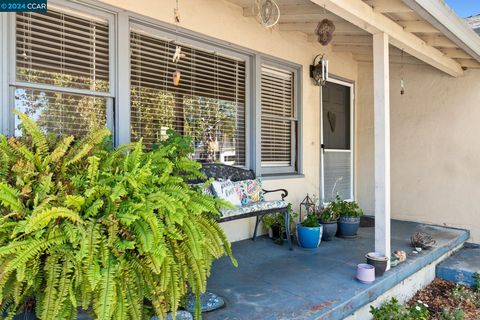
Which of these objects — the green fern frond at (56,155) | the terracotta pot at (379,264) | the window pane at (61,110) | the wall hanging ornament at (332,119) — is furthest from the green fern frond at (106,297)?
the wall hanging ornament at (332,119)

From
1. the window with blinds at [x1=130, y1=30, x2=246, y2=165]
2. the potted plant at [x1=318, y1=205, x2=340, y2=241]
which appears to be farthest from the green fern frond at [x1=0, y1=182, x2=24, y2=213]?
the potted plant at [x1=318, y1=205, x2=340, y2=241]

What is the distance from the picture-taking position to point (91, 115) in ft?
9.62

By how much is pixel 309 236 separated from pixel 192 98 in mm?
1913

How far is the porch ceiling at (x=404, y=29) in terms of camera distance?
2906 millimetres

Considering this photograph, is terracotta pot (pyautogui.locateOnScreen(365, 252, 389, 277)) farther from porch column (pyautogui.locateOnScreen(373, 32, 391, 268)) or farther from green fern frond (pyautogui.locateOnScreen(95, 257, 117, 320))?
green fern frond (pyautogui.locateOnScreen(95, 257, 117, 320))

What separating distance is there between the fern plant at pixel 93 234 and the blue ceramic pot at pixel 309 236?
6.26 ft

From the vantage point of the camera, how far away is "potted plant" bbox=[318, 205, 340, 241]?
4.15 metres

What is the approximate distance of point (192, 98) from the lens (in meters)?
3.75

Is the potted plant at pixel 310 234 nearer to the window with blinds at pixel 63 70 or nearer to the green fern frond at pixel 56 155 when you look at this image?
the window with blinds at pixel 63 70

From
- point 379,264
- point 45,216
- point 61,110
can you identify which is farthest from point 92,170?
point 379,264

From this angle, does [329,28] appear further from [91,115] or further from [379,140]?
[91,115]

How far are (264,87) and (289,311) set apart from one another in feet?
9.41

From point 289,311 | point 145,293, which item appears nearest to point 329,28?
point 289,311

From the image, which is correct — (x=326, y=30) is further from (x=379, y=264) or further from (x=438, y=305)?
(x=438, y=305)
